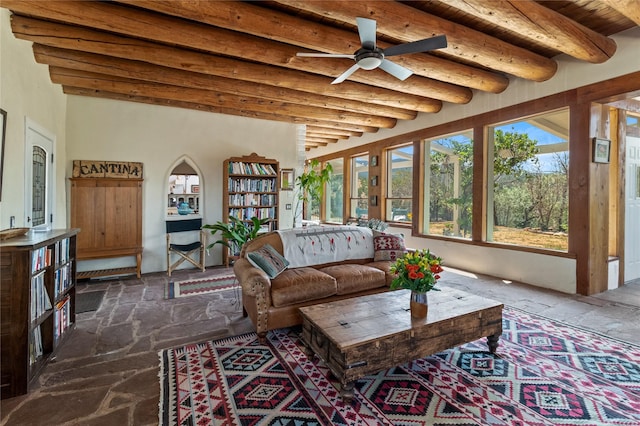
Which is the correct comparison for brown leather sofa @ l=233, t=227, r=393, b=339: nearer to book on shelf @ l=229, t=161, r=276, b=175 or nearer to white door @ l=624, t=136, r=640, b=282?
book on shelf @ l=229, t=161, r=276, b=175

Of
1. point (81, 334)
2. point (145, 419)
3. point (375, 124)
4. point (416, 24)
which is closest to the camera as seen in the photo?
point (145, 419)

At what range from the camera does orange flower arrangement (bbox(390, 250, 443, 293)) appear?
2.09m

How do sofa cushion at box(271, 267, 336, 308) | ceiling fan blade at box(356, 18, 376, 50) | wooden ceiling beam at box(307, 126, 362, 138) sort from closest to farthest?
1. ceiling fan blade at box(356, 18, 376, 50)
2. sofa cushion at box(271, 267, 336, 308)
3. wooden ceiling beam at box(307, 126, 362, 138)

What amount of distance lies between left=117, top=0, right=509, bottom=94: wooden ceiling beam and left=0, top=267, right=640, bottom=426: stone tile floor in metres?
2.89

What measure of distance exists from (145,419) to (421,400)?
1639mm

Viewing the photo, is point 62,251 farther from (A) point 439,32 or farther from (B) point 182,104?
(A) point 439,32

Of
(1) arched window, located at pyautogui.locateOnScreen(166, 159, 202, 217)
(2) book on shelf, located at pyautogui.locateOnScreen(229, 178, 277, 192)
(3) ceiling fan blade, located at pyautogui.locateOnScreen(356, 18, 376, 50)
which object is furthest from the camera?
(2) book on shelf, located at pyautogui.locateOnScreen(229, 178, 277, 192)

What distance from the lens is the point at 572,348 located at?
2.49 m

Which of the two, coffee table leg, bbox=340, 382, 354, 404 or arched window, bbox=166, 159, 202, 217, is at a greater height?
arched window, bbox=166, 159, 202, 217

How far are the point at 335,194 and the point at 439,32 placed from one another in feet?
21.1

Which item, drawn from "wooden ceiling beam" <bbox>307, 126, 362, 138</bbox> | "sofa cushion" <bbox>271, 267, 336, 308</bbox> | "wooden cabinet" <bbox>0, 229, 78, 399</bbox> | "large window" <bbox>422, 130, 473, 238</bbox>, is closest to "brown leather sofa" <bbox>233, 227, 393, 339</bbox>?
"sofa cushion" <bbox>271, 267, 336, 308</bbox>

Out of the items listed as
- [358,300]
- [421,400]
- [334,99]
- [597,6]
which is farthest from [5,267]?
[597,6]

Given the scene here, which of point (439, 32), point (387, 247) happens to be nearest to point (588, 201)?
point (387, 247)

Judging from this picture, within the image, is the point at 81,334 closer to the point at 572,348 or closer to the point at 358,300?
the point at 358,300
